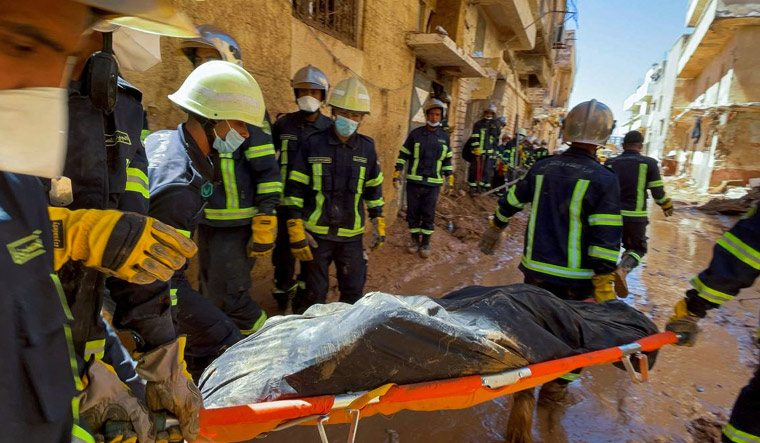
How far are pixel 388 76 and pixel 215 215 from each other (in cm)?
383

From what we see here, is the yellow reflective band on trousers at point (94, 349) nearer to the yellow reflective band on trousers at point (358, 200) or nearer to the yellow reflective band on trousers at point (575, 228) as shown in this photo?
the yellow reflective band on trousers at point (358, 200)

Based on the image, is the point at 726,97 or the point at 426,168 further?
the point at 726,97

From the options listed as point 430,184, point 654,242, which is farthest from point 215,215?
→ point 654,242

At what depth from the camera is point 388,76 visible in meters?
5.70

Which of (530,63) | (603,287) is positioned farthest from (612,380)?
(530,63)

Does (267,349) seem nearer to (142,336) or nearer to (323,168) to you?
(142,336)

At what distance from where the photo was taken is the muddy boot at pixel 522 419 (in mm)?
2266

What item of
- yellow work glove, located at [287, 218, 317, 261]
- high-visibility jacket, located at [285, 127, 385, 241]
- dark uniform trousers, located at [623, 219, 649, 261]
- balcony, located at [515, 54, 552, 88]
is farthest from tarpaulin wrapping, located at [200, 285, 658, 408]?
balcony, located at [515, 54, 552, 88]

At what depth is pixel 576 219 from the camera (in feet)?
8.04

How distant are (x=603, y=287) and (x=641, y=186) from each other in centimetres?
222

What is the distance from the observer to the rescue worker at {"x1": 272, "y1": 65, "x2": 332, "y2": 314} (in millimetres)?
3453

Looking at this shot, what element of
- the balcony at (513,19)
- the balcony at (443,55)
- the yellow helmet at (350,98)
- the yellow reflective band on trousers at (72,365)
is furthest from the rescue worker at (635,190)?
the balcony at (513,19)

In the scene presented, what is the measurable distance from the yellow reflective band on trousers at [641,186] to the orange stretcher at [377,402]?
8.67ft

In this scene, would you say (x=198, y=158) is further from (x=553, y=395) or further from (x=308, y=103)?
(x=553, y=395)
